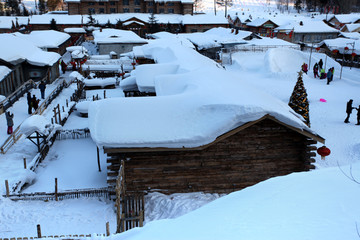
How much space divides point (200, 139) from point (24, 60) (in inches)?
848

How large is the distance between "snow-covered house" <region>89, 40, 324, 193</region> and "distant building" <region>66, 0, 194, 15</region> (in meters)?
65.5

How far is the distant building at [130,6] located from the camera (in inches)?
2886

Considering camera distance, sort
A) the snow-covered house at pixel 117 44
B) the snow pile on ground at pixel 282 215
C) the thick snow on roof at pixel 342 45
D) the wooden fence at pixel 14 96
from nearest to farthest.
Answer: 1. the snow pile on ground at pixel 282 215
2. the wooden fence at pixel 14 96
3. the thick snow on roof at pixel 342 45
4. the snow-covered house at pixel 117 44

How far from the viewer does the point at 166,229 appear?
21.5 feet

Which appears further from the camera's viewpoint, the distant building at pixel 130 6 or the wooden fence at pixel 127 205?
the distant building at pixel 130 6

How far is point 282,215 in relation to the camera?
6.19 meters

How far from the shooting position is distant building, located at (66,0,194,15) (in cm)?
7331

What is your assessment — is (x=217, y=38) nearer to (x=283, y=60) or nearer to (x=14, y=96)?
(x=283, y=60)

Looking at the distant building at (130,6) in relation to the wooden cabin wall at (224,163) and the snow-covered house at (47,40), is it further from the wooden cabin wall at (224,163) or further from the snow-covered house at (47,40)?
the wooden cabin wall at (224,163)

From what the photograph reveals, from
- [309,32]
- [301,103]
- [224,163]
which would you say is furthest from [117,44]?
[309,32]

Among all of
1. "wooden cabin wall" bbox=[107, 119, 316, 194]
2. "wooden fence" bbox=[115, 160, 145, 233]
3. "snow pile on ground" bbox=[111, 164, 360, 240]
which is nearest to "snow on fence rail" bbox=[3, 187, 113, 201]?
"wooden cabin wall" bbox=[107, 119, 316, 194]

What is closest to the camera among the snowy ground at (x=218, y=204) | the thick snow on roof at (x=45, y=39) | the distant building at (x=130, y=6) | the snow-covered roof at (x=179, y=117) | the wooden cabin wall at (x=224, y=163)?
the snowy ground at (x=218, y=204)

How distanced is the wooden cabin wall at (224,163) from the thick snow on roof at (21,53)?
18.0 m

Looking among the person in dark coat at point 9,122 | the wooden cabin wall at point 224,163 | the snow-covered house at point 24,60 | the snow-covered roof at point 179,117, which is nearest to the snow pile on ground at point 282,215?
the snow-covered roof at point 179,117
